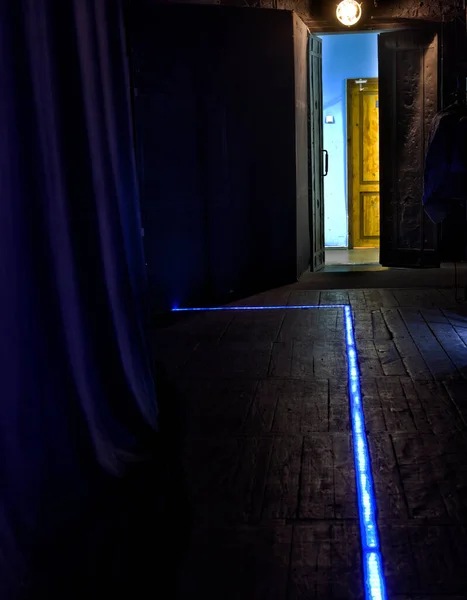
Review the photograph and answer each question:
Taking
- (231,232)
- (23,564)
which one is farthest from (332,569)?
(231,232)

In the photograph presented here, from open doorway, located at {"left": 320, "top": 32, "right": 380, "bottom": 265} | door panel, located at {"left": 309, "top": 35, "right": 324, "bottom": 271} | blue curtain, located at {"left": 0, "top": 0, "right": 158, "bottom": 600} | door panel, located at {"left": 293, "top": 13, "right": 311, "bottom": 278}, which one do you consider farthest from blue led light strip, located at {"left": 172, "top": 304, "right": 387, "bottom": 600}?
open doorway, located at {"left": 320, "top": 32, "right": 380, "bottom": 265}

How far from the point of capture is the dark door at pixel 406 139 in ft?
21.9

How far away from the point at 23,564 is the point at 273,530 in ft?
2.26

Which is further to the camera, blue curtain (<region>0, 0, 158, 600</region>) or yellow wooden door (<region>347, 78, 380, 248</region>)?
yellow wooden door (<region>347, 78, 380, 248</region>)

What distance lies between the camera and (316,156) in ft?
22.9

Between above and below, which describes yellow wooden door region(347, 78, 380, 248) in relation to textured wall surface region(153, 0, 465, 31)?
below

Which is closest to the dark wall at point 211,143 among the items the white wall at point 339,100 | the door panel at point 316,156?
the door panel at point 316,156

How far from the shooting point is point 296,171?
247 inches

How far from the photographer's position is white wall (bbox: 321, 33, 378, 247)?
8.34m

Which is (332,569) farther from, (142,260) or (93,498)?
(142,260)

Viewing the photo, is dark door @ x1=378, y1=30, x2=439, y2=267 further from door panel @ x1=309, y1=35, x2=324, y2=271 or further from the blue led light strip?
the blue led light strip

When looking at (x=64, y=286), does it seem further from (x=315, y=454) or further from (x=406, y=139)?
(x=406, y=139)

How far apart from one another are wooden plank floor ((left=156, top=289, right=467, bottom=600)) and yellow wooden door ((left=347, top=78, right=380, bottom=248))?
3.93 m

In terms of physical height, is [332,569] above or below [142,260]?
below
